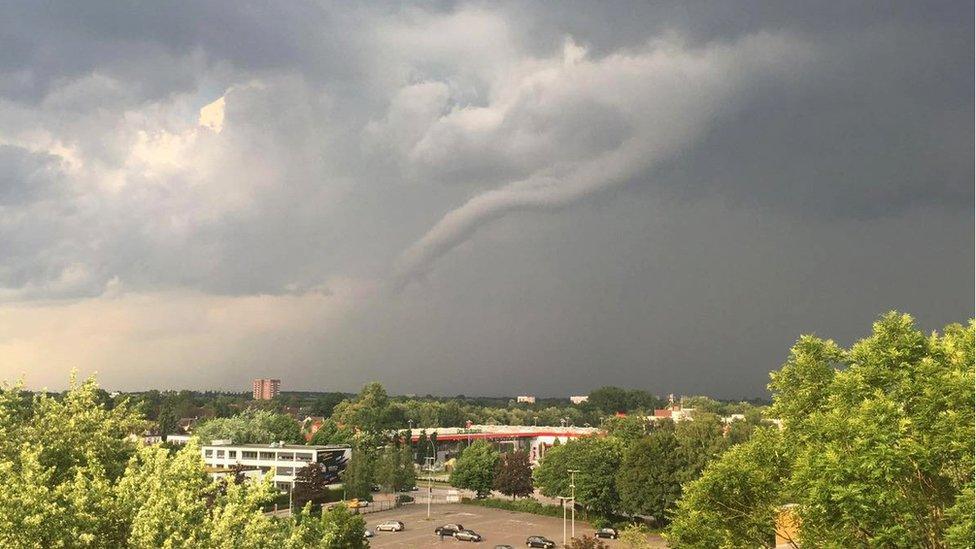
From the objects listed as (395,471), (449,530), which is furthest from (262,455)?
(449,530)

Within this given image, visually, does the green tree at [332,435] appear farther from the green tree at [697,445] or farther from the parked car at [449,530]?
the green tree at [697,445]

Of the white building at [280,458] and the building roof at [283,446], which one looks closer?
the white building at [280,458]

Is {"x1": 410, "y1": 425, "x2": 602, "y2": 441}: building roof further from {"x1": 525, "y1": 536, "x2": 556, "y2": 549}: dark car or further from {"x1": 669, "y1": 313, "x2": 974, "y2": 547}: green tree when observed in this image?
{"x1": 669, "y1": 313, "x2": 974, "y2": 547}: green tree

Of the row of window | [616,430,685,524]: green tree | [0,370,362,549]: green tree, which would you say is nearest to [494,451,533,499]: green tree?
[616,430,685,524]: green tree

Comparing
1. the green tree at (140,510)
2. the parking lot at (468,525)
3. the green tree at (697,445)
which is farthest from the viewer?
the parking lot at (468,525)

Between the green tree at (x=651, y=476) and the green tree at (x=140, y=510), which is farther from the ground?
the green tree at (x=140, y=510)

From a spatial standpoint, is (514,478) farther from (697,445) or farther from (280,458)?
(280,458)

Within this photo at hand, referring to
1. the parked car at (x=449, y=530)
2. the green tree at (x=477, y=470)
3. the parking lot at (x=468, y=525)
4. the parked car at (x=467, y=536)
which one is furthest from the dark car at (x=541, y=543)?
the green tree at (x=477, y=470)
